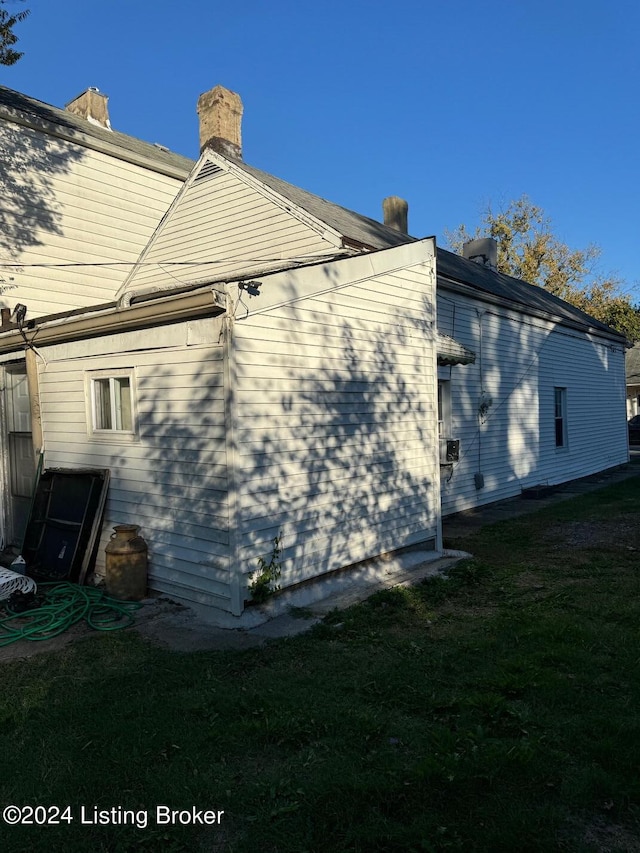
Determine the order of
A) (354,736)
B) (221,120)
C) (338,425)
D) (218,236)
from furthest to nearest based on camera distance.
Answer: (221,120)
(218,236)
(338,425)
(354,736)

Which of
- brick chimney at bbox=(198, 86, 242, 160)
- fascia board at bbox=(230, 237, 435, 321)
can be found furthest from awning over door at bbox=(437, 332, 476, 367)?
brick chimney at bbox=(198, 86, 242, 160)

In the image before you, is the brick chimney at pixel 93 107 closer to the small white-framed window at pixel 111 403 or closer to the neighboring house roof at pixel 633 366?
the small white-framed window at pixel 111 403

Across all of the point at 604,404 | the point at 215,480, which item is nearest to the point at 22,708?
the point at 215,480

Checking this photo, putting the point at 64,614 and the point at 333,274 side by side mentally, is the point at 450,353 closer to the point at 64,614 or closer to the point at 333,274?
the point at 333,274

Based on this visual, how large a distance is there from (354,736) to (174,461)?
3.51 metres

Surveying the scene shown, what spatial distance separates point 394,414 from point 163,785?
5.60 metres

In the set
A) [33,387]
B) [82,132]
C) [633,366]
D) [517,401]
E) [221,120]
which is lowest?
[517,401]

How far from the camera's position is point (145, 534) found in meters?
6.86

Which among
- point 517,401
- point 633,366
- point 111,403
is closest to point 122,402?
point 111,403

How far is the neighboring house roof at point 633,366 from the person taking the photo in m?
34.6

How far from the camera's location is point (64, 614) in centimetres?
617

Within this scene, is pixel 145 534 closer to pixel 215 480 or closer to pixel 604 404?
pixel 215 480

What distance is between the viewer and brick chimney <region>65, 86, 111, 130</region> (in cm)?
1323

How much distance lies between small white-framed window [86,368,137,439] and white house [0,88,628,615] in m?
0.02
